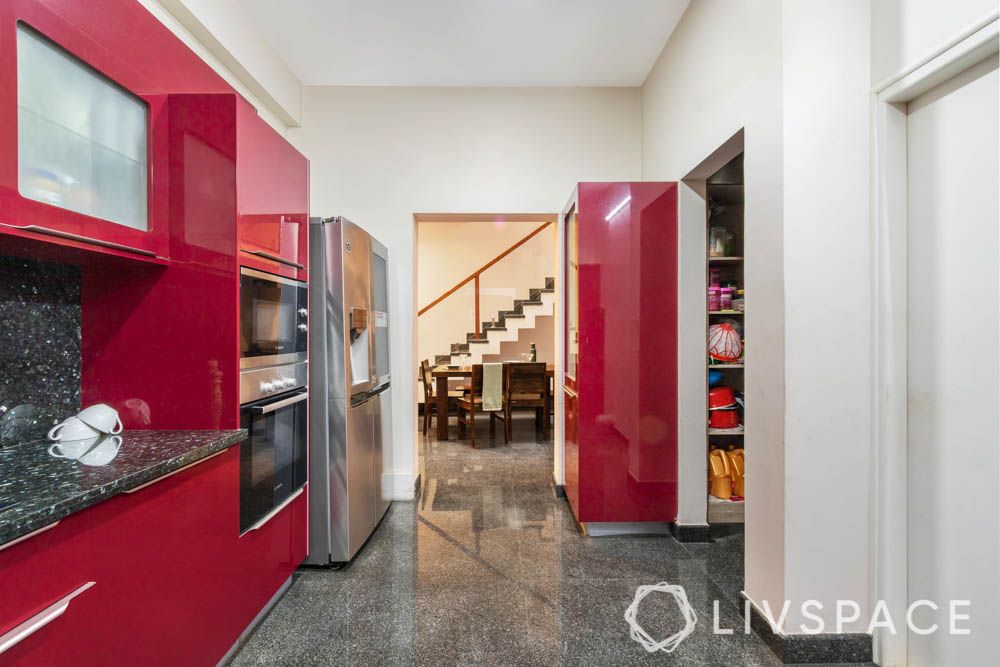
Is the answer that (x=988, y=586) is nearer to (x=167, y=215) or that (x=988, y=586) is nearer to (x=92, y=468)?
(x=92, y=468)

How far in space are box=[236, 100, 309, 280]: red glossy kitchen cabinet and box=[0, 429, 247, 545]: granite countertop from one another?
25.8 inches

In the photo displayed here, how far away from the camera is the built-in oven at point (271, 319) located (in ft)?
5.47

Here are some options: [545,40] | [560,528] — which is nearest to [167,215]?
[545,40]

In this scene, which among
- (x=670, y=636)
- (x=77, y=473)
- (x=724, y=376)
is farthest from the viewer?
(x=724, y=376)

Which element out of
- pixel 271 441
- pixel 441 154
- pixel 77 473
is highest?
pixel 441 154

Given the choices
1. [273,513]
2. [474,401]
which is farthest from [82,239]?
[474,401]

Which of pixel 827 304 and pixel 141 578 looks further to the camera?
pixel 827 304

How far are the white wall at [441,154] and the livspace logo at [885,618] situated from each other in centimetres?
233

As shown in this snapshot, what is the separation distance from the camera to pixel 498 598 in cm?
203

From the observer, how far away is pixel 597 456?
8.59 ft

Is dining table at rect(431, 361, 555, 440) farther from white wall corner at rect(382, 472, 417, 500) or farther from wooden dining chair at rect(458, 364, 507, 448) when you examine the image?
white wall corner at rect(382, 472, 417, 500)

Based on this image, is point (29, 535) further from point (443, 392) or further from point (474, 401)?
point (443, 392)

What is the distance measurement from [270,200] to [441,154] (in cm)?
167

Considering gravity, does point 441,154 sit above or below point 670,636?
above
